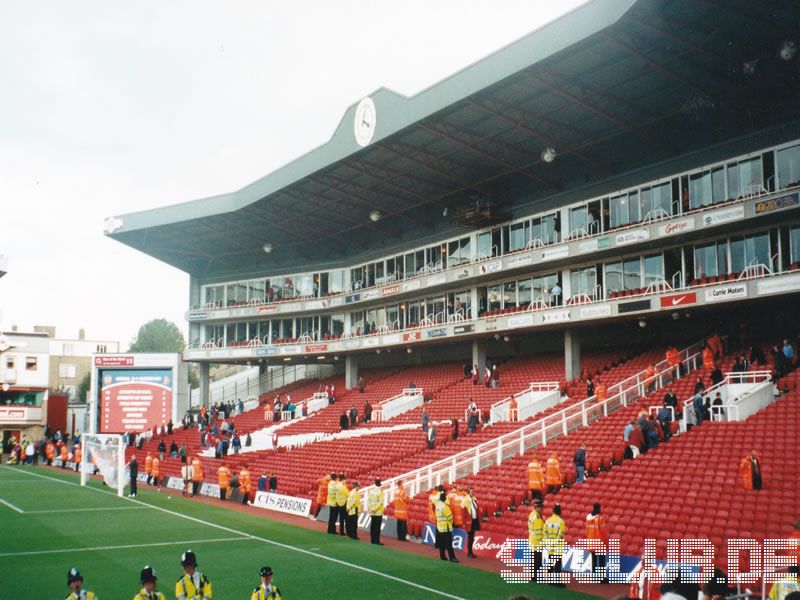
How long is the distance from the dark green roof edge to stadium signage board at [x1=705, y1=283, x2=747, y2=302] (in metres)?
10.8

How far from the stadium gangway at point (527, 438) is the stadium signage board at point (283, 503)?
6.90 ft

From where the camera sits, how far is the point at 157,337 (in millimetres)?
110375

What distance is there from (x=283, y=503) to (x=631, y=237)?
17788 millimetres

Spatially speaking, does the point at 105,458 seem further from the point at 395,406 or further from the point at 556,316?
the point at 556,316

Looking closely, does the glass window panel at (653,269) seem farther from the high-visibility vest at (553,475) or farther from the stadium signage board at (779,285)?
the high-visibility vest at (553,475)

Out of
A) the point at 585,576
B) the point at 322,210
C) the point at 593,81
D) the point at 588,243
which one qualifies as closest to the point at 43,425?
the point at 322,210

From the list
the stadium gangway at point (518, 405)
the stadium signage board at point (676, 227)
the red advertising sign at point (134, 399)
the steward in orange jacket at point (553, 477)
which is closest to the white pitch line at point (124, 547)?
the steward in orange jacket at point (553, 477)

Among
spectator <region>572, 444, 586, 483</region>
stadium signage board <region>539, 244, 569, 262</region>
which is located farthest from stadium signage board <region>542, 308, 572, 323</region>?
spectator <region>572, 444, 586, 483</region>

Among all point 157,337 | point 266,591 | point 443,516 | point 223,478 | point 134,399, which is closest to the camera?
point 266,591

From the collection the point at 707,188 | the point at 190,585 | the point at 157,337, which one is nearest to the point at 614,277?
the point at 707,188

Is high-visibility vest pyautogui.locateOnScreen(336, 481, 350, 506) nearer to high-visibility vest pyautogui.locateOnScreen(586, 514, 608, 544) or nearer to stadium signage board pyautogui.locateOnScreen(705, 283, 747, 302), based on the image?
high-visibility vest pyautogui.locateOnScreen(586, 514, 608, 544)

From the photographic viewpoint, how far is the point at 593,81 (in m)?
30.5

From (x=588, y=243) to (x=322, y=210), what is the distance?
19.5m

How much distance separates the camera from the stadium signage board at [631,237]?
32781mm
